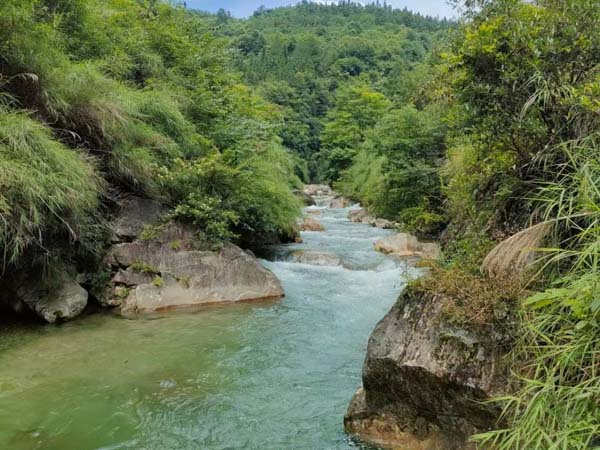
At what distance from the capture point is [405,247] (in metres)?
13.4

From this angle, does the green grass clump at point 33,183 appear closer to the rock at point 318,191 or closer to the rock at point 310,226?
the rock at point 310,226

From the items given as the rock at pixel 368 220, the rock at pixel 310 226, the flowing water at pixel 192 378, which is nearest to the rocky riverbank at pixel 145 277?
the flowing water at pixel 192 378

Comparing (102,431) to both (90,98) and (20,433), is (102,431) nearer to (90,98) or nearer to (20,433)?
(20,433)

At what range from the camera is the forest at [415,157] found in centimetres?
298

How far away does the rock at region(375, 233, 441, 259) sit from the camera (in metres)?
13.2

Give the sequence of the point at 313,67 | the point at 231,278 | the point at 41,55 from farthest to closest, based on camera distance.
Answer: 1. the point at 313,67
2. the point at 231,278
3. the point at 41,55

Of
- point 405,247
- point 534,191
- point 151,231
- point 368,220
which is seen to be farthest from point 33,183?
point 368,220

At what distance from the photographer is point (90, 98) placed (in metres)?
7.92

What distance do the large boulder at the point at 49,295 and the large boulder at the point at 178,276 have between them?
628 mm

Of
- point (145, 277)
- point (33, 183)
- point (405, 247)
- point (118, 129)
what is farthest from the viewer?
point (405, 247)

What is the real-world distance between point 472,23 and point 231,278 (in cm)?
613

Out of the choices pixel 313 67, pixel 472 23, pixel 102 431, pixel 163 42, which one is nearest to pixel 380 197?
pixel 163 42

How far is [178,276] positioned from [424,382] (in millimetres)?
5836

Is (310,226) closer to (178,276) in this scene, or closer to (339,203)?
(178,276)
